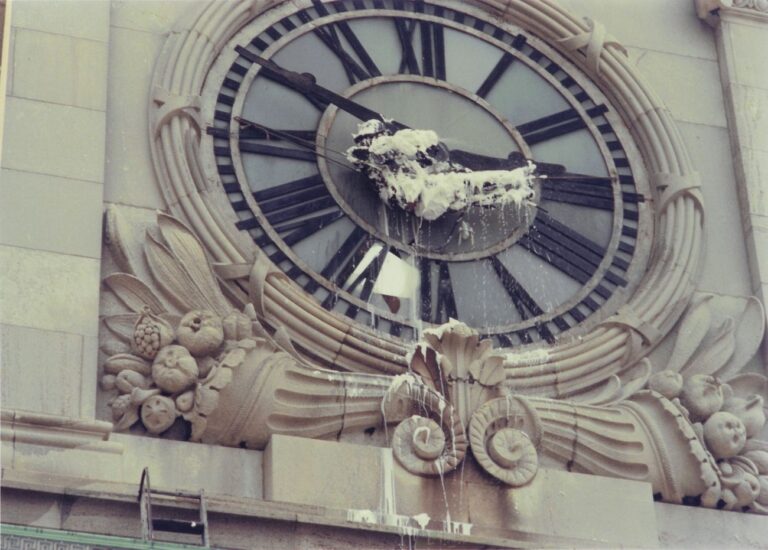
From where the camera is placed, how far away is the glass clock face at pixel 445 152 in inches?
583

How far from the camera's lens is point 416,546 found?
12.9 metres

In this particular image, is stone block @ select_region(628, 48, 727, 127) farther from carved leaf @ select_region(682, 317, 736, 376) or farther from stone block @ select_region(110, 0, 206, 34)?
stone block @ select_region(110, 0, 206, 34)

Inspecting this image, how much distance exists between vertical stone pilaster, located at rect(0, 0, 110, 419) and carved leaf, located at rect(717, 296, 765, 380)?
362 cm

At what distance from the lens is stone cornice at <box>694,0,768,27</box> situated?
16.7m

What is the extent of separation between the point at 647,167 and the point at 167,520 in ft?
14.8

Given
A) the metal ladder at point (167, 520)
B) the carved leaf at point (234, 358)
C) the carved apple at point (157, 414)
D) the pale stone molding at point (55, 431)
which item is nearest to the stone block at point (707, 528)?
the carved leaf at point (234, 358)

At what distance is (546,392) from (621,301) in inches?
36.8

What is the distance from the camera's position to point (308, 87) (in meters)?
15.3

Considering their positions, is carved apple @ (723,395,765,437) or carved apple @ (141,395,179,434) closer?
carved apple @ (141,395,179,434)

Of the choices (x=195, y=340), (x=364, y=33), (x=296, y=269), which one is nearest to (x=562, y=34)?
(x=364, y=33)

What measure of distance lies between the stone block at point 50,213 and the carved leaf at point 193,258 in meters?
0.37

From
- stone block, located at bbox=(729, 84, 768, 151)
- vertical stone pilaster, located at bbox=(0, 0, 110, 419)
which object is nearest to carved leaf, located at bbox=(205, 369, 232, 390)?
vertical stone pilaster, located at bbox=(0, 0, 110, 419)

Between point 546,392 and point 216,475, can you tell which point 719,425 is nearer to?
point 546,392

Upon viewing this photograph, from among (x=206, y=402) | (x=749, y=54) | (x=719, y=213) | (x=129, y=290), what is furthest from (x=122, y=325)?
(x=749, y=54)
